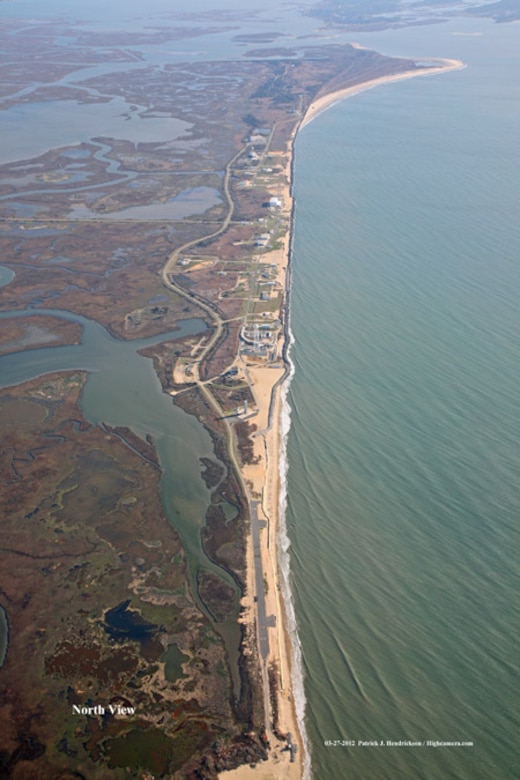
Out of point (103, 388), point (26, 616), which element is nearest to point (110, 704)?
point (26, 616)

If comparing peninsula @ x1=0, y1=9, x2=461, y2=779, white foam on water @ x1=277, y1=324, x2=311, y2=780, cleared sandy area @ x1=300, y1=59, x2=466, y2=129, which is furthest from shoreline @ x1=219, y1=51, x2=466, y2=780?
cleared sandy area @ x1=300, y1=59, x2=466, y2=129

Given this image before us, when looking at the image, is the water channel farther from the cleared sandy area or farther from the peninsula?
the cleared sandy area

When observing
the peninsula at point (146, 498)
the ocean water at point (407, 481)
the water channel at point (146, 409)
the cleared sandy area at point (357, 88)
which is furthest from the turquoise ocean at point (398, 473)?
the cleared sandy area at point (357, 88)

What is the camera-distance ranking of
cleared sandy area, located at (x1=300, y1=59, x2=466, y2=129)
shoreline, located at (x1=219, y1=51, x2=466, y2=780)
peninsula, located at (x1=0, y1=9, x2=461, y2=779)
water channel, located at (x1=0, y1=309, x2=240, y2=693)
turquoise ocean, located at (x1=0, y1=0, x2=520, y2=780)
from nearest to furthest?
shoreline, located at (x1=219, y1=51, x2=466, y2=780) < peninsula, located at (x1=0, y1=9, x2=461, y2=779) < turquoise ocean, located at (x1=0, y1=0, x2=520, y2=780) < water channel, located at (x1=0, y1=309, x2=240, y2=693) < cleared sandy area, located at (x1=300, y1=59, x2=466, y2=129)

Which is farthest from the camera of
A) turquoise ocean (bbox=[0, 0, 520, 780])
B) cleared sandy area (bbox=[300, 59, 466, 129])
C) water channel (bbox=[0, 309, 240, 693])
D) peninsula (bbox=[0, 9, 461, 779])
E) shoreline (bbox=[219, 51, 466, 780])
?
cleared sandy area (bbox=[300, 59, 466, 129])

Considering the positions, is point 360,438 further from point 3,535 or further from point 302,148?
point 302,148

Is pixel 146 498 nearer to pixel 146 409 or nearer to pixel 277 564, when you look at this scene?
pixel 277 564

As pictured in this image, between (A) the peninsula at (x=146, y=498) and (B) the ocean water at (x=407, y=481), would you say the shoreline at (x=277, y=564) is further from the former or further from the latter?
(B) the ocean water at (x=407, y=481)
